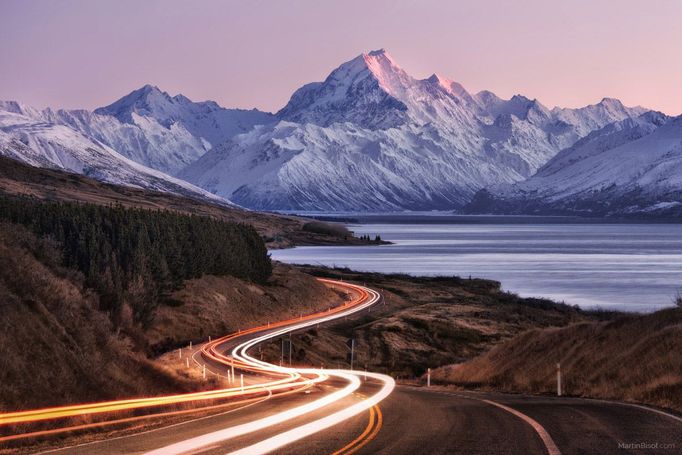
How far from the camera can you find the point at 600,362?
3102 cm

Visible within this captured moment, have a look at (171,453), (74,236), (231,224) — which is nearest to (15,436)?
(171,453)

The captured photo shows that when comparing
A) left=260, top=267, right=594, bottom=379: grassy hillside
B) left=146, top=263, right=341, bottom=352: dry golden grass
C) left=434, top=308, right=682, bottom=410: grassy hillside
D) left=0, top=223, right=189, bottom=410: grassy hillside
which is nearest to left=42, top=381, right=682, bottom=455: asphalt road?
left=434, top=308, right=682, bottom=410: grassy hillside

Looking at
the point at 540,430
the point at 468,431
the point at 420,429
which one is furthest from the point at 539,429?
the point at 420,429

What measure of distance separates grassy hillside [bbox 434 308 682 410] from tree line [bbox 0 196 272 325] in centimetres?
1875

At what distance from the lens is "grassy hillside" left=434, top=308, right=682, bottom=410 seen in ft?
84.8

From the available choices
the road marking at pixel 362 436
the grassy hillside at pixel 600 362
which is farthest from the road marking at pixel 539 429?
the grassy hillside at pixel 600 362

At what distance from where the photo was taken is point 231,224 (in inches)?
4604

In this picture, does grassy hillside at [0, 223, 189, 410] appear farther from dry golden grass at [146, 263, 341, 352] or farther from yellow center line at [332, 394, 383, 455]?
dry golden grass at [146, 263, 341, 352]

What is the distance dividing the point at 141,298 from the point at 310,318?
2550 centimetres

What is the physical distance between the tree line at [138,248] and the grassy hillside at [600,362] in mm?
18747

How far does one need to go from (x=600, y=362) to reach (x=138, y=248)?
49.0 meters

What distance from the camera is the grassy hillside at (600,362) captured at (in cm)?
2586

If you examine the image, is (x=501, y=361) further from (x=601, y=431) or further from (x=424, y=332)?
(x=424, y=332)

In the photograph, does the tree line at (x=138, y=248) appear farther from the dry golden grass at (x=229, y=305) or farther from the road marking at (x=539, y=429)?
the road marking at (x=539, y=429)
